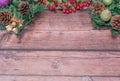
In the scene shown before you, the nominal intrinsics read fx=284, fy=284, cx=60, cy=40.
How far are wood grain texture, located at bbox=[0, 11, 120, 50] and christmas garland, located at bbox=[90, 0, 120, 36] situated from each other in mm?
35

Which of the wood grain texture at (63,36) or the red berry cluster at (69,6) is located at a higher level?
the red berry cluster at (69,6)

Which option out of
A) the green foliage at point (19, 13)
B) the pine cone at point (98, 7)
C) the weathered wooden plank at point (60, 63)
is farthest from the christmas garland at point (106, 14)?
the green foliage at point (19, 13)

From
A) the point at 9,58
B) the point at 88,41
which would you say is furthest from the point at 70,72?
the point at 9,58

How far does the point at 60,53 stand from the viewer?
1.19 metres

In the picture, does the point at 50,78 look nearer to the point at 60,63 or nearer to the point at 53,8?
the point at 60,63

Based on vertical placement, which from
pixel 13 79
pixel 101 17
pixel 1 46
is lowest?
pixel 13 79

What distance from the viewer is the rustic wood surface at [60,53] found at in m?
1.16

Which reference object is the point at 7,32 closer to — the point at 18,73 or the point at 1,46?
the point at 1,46

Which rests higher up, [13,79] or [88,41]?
[88,41]

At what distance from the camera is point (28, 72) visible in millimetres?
1170

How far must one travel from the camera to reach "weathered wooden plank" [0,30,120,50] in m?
1.21

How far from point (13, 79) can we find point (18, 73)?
0.03 meters

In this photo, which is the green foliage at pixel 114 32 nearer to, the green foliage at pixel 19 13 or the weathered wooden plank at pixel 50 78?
the weathered wooden plank at pixel 50 78

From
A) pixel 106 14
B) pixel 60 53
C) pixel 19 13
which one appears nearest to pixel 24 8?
pixel 19 13
